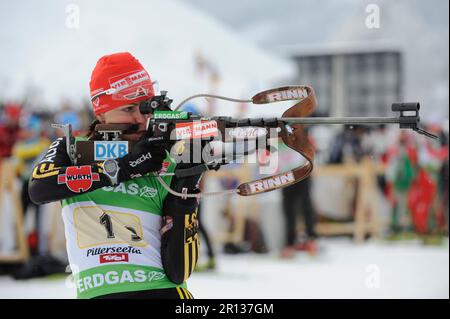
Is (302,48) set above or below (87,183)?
above

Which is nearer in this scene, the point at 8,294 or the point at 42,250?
the point at 8,294

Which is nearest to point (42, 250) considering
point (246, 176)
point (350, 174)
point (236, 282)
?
point (236, 282)

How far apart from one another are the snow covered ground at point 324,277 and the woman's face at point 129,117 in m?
3.20

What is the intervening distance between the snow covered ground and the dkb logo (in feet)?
10.6

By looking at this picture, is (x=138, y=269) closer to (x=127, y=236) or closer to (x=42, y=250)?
(x=127, y=236)

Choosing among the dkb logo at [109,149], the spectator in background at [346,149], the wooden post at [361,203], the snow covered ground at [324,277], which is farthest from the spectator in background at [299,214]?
the dkb logo at [109,149]

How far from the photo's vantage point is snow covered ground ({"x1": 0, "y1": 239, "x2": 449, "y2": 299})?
614 cm

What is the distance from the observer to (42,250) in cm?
736

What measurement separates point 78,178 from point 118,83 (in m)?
0.39

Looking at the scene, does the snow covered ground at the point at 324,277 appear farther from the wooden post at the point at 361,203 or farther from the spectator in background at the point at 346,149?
the spectator in background at the point at 346,149

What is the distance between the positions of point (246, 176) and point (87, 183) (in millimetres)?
6338

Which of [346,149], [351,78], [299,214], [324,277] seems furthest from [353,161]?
[324,277]

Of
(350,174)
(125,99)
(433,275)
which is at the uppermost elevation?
(125,99)

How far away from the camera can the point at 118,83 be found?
2.63 metres
